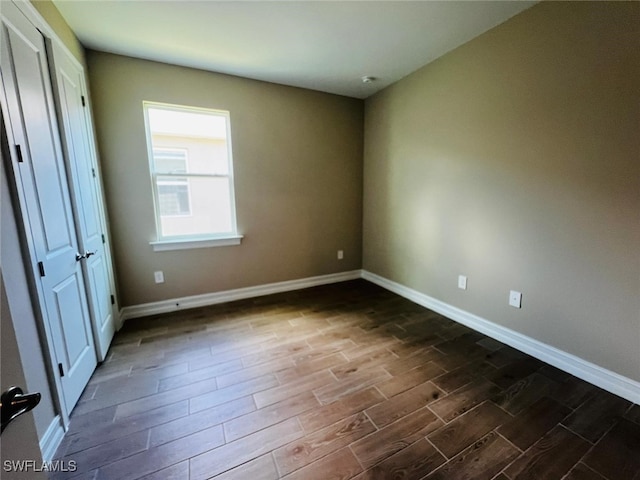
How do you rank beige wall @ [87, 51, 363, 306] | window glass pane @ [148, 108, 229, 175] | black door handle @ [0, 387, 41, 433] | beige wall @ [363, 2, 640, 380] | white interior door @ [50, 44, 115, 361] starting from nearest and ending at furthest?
1. black door handle @ [0, 387, 41, 433]
2. beige wall @ [363, 2, 640, 380]
3. white interior door @ [50, 44, 115, 361]
4. beige wall @ [87, 51, 363, 306]
5. window glass pane @ [148, 108, 229, 175]

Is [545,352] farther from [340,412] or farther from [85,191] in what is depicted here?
[85,191]

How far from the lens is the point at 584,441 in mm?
1435

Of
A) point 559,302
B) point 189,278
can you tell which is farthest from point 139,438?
point 559,302

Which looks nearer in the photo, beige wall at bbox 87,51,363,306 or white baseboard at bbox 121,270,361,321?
beige wall at bbox 87,51,363,306

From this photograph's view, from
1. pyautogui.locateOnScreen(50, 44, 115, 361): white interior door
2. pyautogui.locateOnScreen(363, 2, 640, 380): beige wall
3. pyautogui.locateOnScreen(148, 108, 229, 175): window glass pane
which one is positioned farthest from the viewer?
pyautogui.locateOnScreen(148, 108, 229, 175): window glass pane

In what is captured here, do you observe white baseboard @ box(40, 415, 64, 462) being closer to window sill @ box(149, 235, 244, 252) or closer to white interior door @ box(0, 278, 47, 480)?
white interior door @ box(0, 278, 47, 480)

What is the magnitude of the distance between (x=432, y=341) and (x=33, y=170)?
293 cm

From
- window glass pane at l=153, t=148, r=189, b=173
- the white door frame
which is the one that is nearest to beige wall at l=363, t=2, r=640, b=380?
window glass pane at l=153, t=148, r=189, b=173

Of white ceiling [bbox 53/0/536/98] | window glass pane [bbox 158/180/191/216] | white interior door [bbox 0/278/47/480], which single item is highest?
white ceiling [bbox 53/0/536/98]

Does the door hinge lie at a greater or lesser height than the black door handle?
greater

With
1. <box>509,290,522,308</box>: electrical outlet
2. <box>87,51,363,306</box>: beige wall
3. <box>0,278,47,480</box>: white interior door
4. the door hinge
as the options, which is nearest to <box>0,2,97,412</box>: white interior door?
the door hinge

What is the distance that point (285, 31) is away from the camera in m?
2.20

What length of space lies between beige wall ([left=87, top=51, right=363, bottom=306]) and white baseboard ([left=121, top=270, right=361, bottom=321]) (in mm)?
→ 69

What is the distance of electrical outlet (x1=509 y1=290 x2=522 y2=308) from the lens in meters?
2.25
